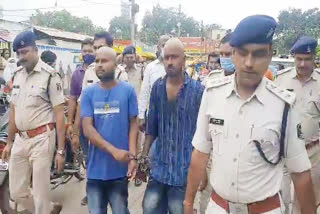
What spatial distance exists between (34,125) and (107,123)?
42.2 inches

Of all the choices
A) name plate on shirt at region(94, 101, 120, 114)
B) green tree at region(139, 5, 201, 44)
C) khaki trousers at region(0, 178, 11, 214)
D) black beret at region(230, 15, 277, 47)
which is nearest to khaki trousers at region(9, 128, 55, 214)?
khaki trousers at region(0, 178, 11, 214)

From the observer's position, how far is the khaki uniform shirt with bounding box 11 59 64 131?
4500 mm

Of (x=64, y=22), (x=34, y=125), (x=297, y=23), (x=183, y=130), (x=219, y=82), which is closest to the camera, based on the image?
(x=219, y=82)

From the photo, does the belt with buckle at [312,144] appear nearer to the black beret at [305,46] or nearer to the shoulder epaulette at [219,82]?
the black beret at [305,46]

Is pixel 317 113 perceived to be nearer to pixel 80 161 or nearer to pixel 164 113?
pixel 164 113

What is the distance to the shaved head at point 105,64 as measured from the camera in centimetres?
Result: 391

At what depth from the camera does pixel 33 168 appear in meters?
4.53

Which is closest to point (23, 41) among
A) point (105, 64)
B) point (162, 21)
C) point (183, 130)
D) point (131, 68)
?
point (105, 64)

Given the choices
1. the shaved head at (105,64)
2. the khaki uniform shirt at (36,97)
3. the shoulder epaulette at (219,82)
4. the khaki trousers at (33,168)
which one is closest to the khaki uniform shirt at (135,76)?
the khaki uniform shirt at (36,97)

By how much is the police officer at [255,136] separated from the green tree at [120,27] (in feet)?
217

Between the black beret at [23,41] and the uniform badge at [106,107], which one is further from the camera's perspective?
the black beret at [23,41]

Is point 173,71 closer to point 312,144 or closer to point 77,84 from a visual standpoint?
point 312,144

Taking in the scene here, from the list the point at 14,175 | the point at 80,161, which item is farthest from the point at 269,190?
the point at 80,161

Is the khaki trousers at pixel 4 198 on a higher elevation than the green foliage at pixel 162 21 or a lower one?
lower
